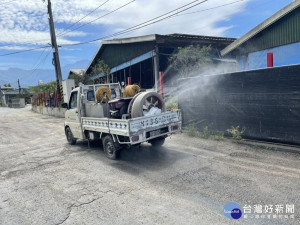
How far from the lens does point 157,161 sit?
243 inches

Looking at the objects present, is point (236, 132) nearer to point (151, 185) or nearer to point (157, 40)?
point (151, 185)

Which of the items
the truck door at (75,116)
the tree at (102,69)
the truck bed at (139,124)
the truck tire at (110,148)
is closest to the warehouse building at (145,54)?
the tree at (102,69)

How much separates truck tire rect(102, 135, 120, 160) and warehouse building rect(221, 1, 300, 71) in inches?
384

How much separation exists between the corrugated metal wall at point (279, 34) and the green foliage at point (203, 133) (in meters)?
6.80

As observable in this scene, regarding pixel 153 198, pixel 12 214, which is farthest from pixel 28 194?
pixel 153 198

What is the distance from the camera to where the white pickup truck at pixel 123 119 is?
595cm

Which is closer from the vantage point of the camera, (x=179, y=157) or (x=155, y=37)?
(x=179, y=157)

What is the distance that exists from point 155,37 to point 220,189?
1156 cm

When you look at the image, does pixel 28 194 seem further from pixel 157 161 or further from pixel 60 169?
pixel 157 161

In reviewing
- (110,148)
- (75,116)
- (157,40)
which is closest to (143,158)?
(110,148)

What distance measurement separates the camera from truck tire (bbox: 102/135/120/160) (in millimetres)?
6445

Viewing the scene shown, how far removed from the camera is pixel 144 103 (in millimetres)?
6504

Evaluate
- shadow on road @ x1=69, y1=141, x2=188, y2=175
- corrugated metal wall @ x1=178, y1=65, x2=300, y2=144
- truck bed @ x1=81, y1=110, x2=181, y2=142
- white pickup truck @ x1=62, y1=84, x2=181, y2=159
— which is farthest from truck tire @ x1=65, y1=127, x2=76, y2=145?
corrugated metal wall @ x1=178, y1=65, x2=300, y2=144

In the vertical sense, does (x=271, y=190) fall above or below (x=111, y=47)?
below
